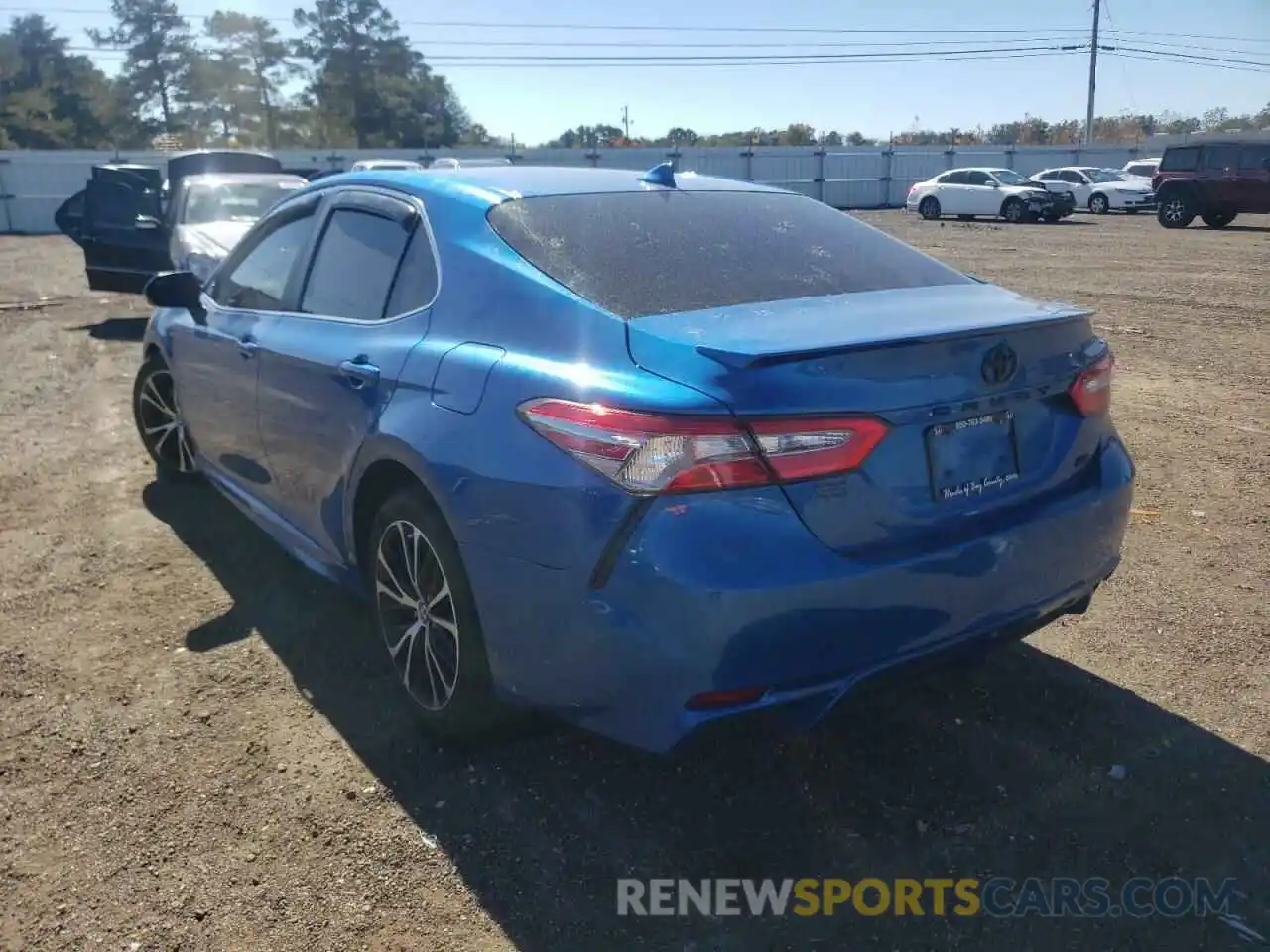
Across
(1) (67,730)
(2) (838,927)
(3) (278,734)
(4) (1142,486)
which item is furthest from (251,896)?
(4) (1142,486)

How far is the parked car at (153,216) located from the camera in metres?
10.7

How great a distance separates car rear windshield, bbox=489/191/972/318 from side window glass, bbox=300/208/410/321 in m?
0.49

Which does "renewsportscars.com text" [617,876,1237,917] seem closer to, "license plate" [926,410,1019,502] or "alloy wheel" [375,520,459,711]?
"alloy wheel" [375,520,459,711]

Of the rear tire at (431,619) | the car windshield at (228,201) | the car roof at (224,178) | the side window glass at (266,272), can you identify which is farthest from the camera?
the car roof at (224,178)

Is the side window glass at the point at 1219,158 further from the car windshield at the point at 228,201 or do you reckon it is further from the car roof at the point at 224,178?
the car windshield at the point at 228,201

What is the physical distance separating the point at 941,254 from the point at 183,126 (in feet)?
180

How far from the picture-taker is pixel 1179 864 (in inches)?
102

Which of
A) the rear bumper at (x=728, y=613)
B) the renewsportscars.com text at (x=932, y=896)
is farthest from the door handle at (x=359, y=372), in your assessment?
the renewsportscars.com text at (x=932, y=896)

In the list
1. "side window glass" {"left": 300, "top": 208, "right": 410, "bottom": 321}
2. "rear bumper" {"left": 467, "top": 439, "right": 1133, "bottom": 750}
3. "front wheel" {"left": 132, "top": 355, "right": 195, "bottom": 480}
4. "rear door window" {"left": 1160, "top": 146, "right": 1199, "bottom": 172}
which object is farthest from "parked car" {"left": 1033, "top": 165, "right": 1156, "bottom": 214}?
"rear bumper" {"left": 467, "top": 439, "right": 1133, "bottom": 750}

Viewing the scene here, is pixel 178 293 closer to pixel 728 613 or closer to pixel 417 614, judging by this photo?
pixel 417 614

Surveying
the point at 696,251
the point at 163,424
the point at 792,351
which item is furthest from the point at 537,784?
the point at 163,424

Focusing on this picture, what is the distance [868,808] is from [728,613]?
939 mm

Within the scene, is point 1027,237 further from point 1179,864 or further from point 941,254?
point 1179,864

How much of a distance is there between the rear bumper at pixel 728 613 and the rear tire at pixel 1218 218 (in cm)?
2523
